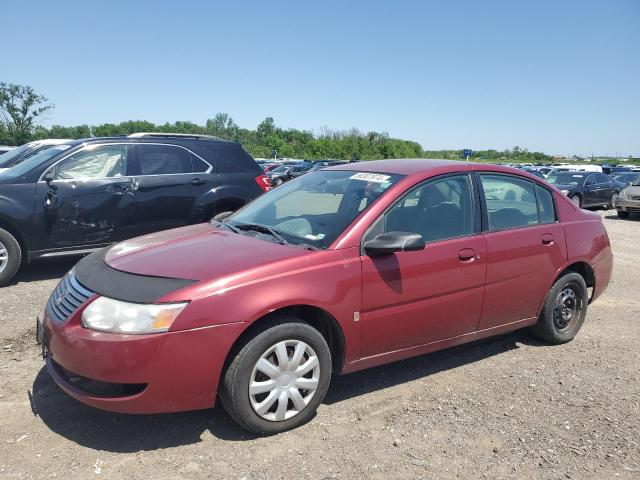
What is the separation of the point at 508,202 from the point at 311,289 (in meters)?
2.11

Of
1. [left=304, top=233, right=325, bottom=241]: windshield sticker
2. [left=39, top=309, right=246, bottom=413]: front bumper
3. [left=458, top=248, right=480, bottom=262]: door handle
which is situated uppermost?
[left=304, top=233, right=325, bottom=241]: windshield sticker

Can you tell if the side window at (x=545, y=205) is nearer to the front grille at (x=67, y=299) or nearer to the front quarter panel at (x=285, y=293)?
the front quarter panel at (x=285, y=293)

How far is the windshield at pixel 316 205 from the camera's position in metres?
3.58

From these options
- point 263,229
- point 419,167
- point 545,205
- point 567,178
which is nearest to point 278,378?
point 263,229

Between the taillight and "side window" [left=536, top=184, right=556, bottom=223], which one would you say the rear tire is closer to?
"side window" [left=536, top=184, right=556, bottom=223]

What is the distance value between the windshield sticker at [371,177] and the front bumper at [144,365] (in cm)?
160

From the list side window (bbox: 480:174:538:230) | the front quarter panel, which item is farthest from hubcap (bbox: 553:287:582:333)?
the front quarter panel

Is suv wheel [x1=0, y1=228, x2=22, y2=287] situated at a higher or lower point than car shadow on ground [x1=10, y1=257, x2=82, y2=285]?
higher

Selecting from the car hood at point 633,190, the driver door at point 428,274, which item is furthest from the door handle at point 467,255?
the car hood at point 633,190

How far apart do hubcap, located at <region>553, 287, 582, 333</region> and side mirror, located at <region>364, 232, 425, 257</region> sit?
2.00m

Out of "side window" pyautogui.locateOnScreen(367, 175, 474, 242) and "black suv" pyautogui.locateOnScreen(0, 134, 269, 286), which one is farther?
"black suv" pyautogui.locateOnScreen(0, 134, 269, 286)

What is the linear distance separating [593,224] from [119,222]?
17.8 ft

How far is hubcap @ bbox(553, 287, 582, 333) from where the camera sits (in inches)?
185

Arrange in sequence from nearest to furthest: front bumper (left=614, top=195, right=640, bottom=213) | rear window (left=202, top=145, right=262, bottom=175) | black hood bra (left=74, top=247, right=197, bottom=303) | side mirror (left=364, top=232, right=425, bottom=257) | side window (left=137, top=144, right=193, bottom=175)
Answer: black hood bra (left=74, top=247, right=197, bottom=303)
side mirror (left=364, top=232, right=425, bottom=257)
side window (left=137, top=144, right=193, bottom=175)
rear window (left=202, top=145, right=262, bottom=175)
front bumper (left=614, top=195, right=640, bottom=213)
